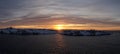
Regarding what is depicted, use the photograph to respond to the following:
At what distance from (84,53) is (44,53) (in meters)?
8.66

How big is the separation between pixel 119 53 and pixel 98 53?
472cm

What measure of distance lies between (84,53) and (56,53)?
6070mm

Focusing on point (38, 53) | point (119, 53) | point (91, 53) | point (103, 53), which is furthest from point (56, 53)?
point (119, 53)

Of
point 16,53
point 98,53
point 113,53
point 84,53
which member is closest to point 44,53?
point 16,53

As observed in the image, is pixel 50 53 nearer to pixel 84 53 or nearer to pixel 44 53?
pixel 44 53

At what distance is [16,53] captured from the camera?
1667 inches

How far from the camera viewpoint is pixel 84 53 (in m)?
43.0

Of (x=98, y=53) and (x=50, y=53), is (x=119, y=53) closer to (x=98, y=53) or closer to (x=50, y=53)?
(x=98, y=53)

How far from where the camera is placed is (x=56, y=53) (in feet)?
141

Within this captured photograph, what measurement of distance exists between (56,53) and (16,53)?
8559mm

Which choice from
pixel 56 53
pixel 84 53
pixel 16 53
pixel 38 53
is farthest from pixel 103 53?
pixel 16 53

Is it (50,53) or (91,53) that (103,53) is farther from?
(50,53)

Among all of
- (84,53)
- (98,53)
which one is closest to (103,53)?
(98,53)

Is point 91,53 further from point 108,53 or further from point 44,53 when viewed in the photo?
point 44,53
